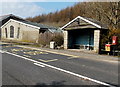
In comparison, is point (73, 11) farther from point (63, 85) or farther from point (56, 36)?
point (63, 85)

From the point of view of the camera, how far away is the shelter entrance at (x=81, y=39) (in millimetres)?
17422

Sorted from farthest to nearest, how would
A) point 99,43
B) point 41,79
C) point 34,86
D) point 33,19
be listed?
point 33,19
point 99,43
point 41,79
point 34,86

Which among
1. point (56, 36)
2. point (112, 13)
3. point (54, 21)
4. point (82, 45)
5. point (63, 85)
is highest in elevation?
point (54, 21)

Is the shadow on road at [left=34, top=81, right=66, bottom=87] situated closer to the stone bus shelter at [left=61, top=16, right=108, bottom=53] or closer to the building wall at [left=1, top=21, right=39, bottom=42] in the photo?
the stone bus shelter at [left=61, top=16, right=108, bottom=53]

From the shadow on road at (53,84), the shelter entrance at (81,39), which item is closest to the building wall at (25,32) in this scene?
the shelter entrance at (81,39)

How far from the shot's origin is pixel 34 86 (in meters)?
5.10

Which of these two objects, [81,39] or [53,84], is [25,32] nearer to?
[81,39]

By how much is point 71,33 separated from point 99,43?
4943 millimetres

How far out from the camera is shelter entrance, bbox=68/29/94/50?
1742 cm

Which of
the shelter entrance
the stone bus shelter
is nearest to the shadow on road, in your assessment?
the stone bus shelter

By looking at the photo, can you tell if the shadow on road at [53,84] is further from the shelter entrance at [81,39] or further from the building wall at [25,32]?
the building wall at [25,32]

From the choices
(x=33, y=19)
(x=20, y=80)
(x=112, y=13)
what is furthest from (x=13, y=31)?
(x=33, y=19)

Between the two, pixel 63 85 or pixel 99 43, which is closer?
pixel 63 85

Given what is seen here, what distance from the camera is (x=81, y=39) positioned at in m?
18.4
